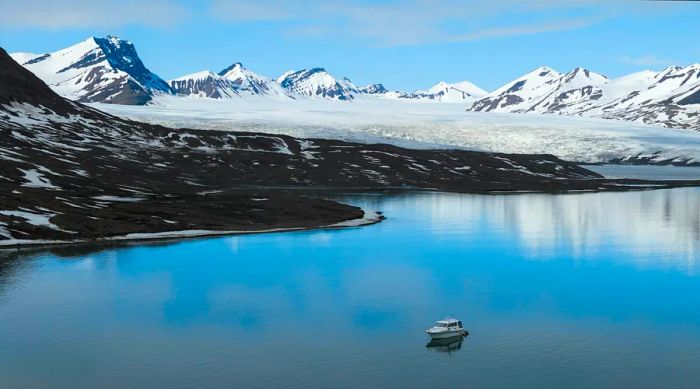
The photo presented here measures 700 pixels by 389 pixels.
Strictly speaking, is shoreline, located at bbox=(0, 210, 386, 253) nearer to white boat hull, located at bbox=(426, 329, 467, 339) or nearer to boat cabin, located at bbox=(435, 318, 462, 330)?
boat cabin, located at bbox=(435, 318, 462, 330)

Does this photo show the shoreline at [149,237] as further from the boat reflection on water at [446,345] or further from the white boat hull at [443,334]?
the boat reflection on water at [446,345]

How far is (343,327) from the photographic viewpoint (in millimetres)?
53531

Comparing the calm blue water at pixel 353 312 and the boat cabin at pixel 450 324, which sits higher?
the boat cabin at pixel 450 324

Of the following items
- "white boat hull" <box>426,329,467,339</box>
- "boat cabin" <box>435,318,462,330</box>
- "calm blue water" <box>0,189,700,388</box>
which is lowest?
"calm blue water" <box>0,189,700,388</box>

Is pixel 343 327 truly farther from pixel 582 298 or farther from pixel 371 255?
pixel 371 255

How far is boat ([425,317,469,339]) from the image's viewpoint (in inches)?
1954

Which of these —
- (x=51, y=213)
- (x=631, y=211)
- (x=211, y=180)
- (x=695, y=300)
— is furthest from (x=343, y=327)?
(x=211, y=180)

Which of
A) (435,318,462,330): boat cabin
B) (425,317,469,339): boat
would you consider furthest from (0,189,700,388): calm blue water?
(435,318,462,330): boat cabin

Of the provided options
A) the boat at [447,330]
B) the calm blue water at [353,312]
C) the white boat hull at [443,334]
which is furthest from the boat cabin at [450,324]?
the calm blue water at [353,312]

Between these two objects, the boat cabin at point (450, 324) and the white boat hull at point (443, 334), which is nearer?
the white boat hull at point (443, 334)

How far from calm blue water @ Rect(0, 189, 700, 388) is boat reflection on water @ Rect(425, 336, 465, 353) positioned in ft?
1.18

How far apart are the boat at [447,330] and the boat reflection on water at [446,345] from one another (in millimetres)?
248

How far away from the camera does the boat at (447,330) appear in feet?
163

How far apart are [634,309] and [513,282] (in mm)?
13009
